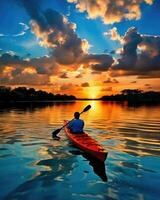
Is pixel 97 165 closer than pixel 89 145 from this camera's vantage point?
Yes

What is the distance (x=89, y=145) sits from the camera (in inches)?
590

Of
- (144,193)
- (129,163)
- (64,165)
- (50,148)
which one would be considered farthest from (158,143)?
(144,193)

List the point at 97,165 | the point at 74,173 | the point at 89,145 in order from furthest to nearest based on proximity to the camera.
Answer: the point at 89,145
the point at 97,165
the point at 74,173

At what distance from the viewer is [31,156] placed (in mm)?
15039

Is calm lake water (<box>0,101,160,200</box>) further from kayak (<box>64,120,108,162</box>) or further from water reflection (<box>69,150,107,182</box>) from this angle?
kayak (<box>64,120,108,162</box>)

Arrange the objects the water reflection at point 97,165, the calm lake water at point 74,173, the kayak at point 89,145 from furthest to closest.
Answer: the kayak at point 89,145 → the water reflection at point 97,165 → the calm lake water at point 74,173

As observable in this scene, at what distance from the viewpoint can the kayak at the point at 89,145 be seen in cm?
1306

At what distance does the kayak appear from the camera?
13062mm

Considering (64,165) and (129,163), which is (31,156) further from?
(129,163)

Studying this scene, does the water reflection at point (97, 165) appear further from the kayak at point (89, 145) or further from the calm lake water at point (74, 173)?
the kayak at point (89, 145)

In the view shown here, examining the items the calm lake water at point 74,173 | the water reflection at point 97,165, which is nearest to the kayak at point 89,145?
the water reflection at point 97,165

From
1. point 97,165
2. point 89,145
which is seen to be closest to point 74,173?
point 97,165

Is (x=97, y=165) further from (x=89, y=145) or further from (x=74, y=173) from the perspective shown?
(x=89, y=145)

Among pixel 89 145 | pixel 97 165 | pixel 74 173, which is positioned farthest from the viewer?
pixel 89 145
